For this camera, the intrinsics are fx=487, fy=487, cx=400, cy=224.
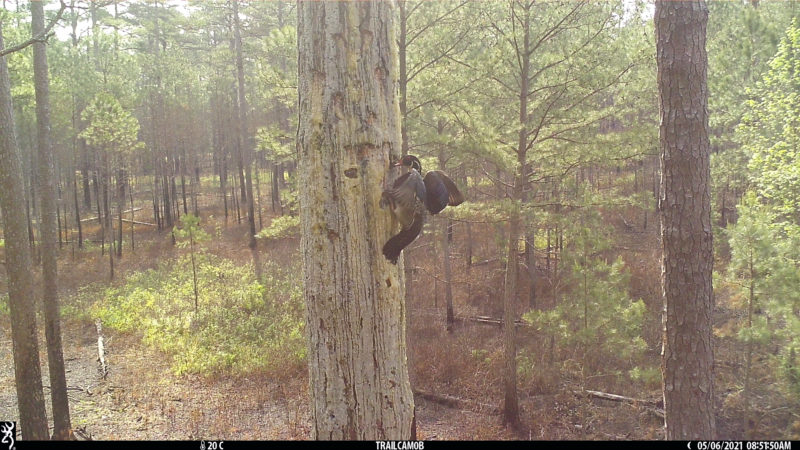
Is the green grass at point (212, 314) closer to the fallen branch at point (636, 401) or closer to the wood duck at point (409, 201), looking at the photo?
the fallen branch at point (636, 401)

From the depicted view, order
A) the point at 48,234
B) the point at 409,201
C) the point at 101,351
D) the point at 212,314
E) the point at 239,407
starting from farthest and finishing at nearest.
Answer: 1. the point at 212,314
2. the point at 101,351
3. the point at 239,407
4. the point at 48,234
5. the point at 409,201

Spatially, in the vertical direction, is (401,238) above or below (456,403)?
above

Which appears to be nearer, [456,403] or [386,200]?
[386,200]

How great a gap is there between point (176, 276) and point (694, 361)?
730 inches

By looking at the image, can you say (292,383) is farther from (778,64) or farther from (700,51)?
(778,64)

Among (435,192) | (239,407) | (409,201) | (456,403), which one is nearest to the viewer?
(409,201)

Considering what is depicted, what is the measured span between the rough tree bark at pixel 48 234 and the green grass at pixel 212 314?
3.62 metres

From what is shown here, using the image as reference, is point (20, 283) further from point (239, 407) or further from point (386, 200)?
point (386, 200)

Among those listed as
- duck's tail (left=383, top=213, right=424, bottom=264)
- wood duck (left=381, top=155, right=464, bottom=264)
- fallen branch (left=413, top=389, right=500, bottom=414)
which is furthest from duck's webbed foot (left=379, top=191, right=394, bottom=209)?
fallen branch (left=413, top=389, right=500, bottom=414)

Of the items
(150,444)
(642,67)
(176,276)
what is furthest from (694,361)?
(176,276)

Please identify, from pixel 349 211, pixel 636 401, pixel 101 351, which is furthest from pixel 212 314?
pixel 349 211

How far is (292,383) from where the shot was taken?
35.1 feet

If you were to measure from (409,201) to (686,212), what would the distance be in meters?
3.19

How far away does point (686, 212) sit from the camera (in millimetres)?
4035
